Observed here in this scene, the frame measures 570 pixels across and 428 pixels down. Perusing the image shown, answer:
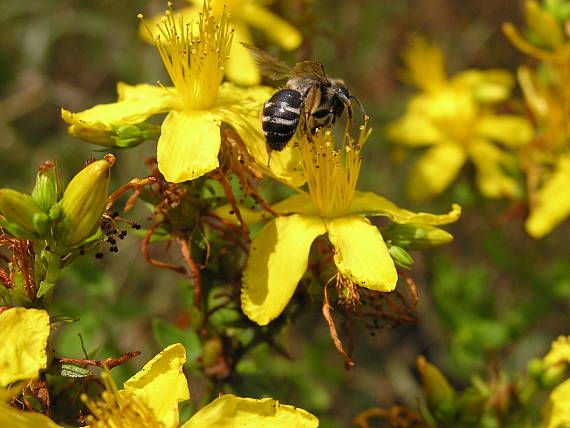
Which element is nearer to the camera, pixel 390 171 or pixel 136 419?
pixel 136 419

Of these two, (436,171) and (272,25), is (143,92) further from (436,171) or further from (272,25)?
(436,171)

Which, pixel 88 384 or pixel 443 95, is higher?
pixel 88 384

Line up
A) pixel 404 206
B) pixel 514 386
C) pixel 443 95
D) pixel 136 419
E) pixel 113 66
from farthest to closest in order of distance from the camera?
pixel 113 66 < pixel 404 206 < pixel 443 95 < pixel 514 386 < pixel 136 419

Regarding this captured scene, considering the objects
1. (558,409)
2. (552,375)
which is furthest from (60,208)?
(552,375)

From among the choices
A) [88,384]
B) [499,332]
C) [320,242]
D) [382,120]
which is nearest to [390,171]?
[382,120]

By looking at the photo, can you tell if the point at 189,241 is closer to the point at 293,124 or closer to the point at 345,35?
the point at 293,124

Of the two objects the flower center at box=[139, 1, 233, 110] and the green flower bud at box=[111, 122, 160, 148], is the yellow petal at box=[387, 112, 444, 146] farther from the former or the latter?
the green flower bud at box=[111, 122, 160, 148]
